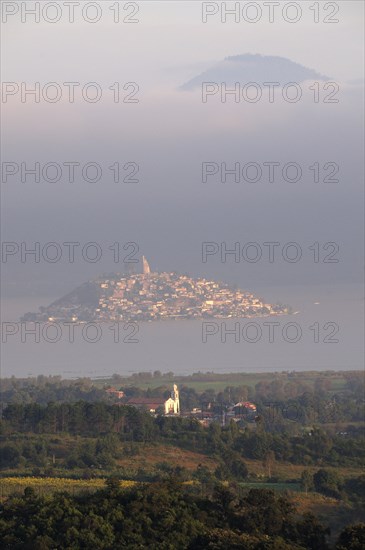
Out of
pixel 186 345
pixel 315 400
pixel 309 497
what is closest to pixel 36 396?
pixel 315 400

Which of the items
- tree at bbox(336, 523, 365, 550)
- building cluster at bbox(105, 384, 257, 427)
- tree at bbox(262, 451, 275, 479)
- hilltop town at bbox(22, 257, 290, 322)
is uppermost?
hilltop town at bbox(22, 257, 290, 322)

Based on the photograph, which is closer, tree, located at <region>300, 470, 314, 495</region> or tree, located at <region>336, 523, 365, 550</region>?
tree, located at <region>336, 523, 365, 550</region>

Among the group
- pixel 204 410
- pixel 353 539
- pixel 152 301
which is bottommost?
pixel 353 539

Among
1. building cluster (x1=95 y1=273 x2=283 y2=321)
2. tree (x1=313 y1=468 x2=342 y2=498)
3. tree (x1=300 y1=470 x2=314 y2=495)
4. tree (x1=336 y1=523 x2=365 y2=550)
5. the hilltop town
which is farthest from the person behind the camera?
building cluster (x1=95 y1=273 x2=283 y2=321)

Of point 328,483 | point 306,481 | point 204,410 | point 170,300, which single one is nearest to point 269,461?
point 306,481

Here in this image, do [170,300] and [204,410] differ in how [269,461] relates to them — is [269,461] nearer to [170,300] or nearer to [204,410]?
[204,410]

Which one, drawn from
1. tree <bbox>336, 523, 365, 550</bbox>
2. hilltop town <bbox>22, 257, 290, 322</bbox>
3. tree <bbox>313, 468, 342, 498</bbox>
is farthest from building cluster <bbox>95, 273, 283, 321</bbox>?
tree <bbox>336, 523, 365, 550</bbox>

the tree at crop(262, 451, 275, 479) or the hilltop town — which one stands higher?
the hilltop town

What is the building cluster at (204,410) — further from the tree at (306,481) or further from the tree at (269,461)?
the tree at (306,481)

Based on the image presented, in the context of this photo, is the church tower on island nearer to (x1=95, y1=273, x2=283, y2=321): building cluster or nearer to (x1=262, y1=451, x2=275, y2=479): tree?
(x1=95, y1=273, x2=283, y2=321): building cluster
